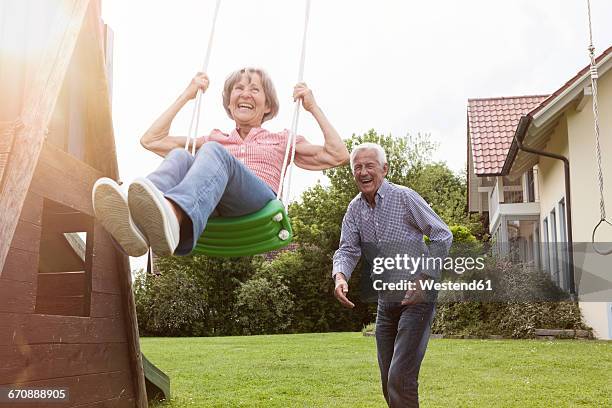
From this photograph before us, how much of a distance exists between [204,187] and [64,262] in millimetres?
2765

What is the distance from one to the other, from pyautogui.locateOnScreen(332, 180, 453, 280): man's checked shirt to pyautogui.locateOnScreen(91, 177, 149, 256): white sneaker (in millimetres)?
1111

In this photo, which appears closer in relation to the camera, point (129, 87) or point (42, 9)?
point (42, 9)

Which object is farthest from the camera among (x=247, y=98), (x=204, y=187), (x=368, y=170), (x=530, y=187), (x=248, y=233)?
(x=530, y=187)

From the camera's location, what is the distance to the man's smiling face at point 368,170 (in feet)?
9.95

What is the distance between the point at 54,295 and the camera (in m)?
4.31

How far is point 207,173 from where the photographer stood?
2359 millimetres

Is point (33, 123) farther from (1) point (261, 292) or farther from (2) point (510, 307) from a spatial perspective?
(1) point (261, 292)

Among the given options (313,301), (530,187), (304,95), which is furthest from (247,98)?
(313,301)

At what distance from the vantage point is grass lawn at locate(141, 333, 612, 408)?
207 inches

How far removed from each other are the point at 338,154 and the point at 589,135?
7722 millimetres

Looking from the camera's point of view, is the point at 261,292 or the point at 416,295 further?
the point at 261,292

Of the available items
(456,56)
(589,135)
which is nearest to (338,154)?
(589,135)

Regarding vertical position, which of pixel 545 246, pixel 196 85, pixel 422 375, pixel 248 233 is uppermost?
pixel 545 246

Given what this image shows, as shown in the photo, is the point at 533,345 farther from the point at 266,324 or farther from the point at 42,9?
the point at 266,324
